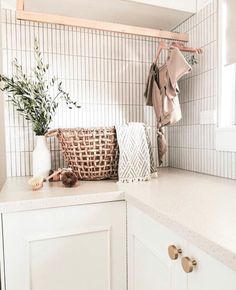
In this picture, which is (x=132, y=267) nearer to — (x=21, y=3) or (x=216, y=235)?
(x=216, y=235)

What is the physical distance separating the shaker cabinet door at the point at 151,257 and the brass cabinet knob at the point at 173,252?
11 millimetres

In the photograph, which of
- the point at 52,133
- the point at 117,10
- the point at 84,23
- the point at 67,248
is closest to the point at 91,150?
the point at 52,133

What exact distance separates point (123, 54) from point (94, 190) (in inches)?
35.4

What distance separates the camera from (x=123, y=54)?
153 cm

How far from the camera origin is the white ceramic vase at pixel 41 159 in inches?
48.4

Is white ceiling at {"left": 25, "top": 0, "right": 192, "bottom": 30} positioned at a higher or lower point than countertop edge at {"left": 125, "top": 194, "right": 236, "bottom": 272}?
higher

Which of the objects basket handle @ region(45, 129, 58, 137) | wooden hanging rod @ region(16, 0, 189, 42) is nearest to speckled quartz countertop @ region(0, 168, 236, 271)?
basket handle @ region(45, 129, 58, 137)

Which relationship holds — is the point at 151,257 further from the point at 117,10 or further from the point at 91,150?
the point at 117,10

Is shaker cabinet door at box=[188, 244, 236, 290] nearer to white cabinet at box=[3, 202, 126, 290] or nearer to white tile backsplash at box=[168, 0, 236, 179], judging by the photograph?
white cabinet at box=[3, 202, 126, 290]

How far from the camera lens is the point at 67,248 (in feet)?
2.99

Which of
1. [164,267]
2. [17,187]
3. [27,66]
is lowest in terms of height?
[164,267]

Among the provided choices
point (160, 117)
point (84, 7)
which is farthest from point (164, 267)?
point (84, 7)

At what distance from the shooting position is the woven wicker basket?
114cm

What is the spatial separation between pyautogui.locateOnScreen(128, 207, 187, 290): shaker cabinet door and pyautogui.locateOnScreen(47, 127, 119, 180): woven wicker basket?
0.30 meters
